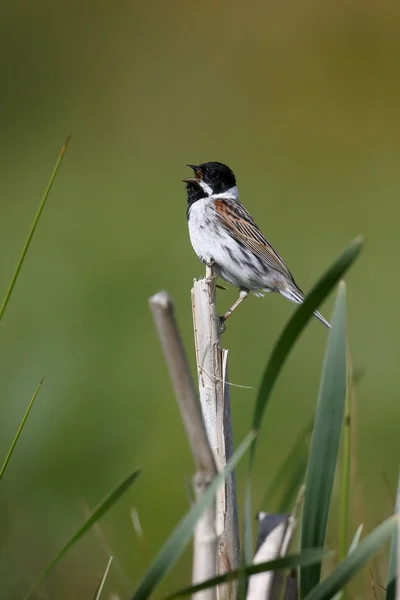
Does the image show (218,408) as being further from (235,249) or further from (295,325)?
(235,249)

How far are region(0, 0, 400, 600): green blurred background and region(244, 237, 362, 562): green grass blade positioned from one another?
1.13 feet

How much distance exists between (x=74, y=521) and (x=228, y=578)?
11.7 ft

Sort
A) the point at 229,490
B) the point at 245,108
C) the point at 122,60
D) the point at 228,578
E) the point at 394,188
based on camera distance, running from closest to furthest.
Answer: the point at 228,578 → the point at 229,490 → the point at 394,188 → the point at 245,108 → the point at 122,60

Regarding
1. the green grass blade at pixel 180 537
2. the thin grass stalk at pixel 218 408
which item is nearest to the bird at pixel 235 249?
the thin grass stalk at pixel 218 408

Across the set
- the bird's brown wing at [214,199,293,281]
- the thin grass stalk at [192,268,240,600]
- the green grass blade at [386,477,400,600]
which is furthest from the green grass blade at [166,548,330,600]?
the bird's brown wing at [214,199,293,281]

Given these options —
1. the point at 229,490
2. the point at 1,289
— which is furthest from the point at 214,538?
→ the point at 1,289

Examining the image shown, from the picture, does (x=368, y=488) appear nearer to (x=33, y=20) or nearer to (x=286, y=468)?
(x=286, y=468)

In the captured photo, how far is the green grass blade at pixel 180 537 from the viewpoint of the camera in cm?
107

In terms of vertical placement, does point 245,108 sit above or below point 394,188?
above

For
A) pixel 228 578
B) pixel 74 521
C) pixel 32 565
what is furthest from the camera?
pixel 74 521

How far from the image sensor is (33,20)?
11.2 m

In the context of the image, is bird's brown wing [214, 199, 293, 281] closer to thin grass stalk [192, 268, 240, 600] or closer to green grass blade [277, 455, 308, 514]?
thin grass stalk [192, 268, 240, 600]

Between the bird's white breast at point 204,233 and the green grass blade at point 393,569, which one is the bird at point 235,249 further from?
the green grass blade at point 393,569

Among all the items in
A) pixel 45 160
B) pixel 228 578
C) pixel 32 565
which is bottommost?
pixel 32 565
